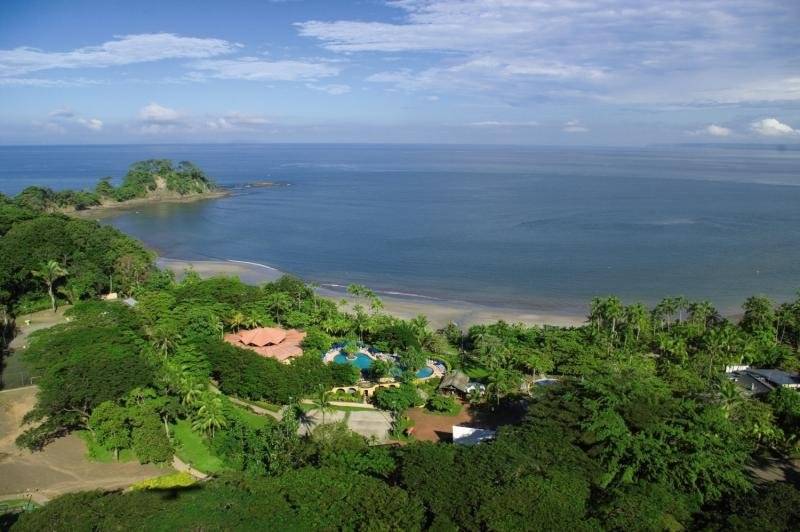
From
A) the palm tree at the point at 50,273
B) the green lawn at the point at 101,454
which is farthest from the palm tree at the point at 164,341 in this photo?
the palm tree at the point at 50,273

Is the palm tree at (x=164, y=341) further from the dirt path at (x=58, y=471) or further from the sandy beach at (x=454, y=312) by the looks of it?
the sandy beach at (x=454, y=312)

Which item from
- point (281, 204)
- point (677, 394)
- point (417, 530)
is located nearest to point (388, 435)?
point (417, 530)

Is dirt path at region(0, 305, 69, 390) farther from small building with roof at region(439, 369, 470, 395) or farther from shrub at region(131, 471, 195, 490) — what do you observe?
small building with roof at region(439, 369, 470, 395)

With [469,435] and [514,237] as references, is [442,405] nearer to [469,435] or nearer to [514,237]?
[469,435]

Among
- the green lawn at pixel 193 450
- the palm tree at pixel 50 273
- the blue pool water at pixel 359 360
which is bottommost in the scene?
the green lawn at pixel 193 450

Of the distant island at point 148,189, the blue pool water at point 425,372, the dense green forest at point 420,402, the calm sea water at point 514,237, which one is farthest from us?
the distant island at point 148,189

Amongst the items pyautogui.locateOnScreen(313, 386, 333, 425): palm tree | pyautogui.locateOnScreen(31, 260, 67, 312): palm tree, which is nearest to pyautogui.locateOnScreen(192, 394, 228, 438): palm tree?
pyautogui.locateOnScreen(313, 386, 333, 425): palm tree

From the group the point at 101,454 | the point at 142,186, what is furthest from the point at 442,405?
the point at 142,186
